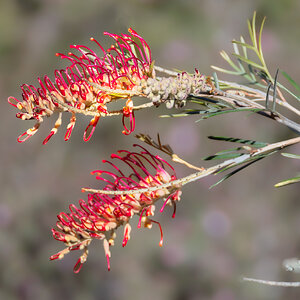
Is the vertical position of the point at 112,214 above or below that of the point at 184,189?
above

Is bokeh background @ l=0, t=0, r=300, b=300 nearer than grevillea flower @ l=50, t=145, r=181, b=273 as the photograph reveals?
No

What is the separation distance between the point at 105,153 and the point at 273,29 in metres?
0.77

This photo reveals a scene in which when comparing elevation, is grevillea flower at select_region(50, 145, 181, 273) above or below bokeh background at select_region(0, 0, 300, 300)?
above

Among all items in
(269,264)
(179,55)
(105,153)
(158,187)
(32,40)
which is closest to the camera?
(158,187)

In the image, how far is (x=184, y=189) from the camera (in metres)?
1.50

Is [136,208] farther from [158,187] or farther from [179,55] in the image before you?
[179,55]

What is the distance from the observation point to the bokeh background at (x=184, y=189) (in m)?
1.37

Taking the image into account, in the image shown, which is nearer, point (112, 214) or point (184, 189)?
point (112, 214)

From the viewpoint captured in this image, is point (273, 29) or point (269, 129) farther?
point (273, 29)

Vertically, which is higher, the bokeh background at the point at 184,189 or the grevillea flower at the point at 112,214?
the grevillea flower at the point at 112,214

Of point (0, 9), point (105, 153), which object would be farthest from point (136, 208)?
point (0, 9)

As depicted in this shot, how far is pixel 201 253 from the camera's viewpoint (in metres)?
1.47

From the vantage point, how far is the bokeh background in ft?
4.48

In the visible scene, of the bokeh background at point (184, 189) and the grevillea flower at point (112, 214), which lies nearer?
the grevillea flower at point (112, 214)
